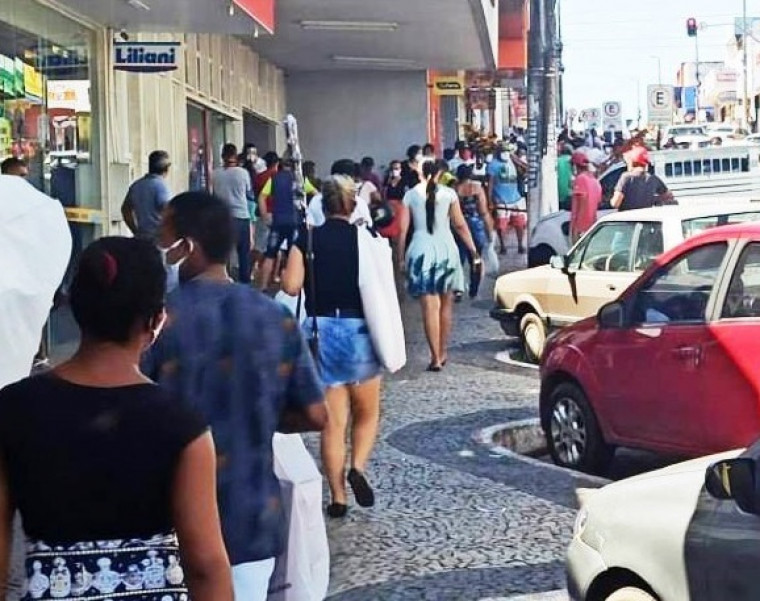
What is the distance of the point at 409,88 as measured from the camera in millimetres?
31734

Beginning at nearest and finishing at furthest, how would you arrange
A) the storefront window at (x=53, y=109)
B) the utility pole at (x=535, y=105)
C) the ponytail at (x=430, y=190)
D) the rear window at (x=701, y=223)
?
the rear window at (x=701, y=223) < the ponytail at (x=430, y=190) < the storefront window at (x=53, y=109) < the utility pole at (x=535, y=105)

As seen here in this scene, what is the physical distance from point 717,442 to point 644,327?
86 centimetres

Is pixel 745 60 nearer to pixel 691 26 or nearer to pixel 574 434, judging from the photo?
pixel 691 26

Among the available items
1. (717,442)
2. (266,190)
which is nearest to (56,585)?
(717,442)

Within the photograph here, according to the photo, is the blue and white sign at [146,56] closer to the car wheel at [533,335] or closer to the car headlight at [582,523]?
the car wheel at [533,335]

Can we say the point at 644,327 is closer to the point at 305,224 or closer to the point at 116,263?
the point at 305,224

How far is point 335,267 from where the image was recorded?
7.50m

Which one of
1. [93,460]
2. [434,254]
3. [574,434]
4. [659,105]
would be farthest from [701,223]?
[659,105]

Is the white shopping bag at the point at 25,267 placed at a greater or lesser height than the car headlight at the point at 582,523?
greater

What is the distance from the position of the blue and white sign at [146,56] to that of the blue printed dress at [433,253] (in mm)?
3677

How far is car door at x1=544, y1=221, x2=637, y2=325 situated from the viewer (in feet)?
41.9

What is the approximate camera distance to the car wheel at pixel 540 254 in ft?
64.6

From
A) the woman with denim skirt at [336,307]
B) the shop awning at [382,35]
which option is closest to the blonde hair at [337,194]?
the woman with denim skirt at [336,307]

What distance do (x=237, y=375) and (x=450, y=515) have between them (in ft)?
12.5
